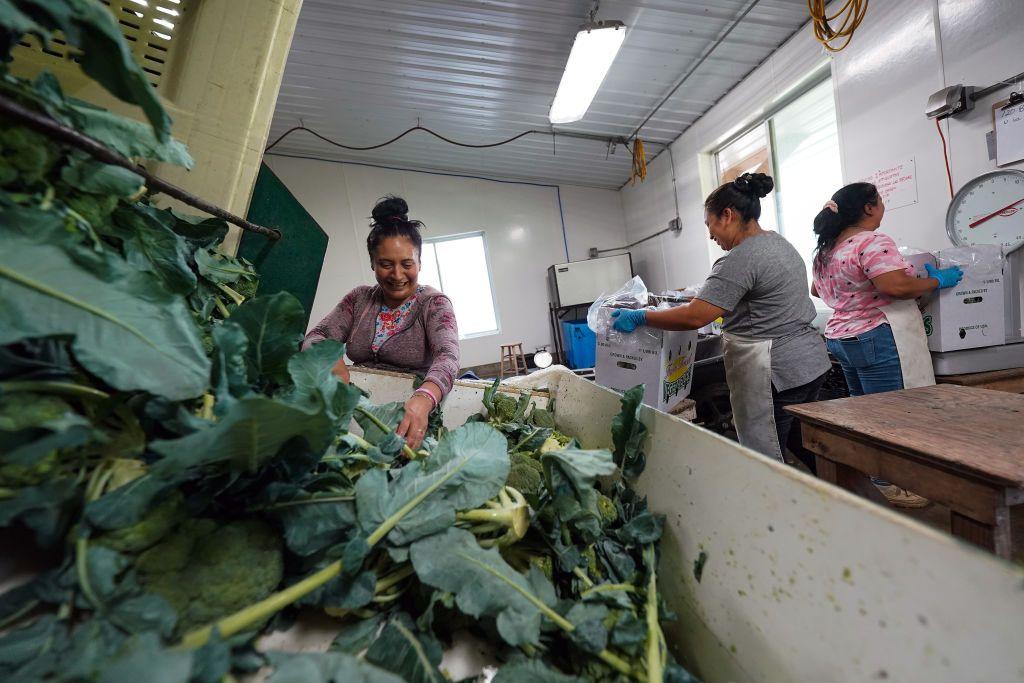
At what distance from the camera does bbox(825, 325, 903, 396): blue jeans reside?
194 cm

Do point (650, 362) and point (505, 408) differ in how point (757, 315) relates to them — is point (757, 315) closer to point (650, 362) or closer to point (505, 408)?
point (650, 362)

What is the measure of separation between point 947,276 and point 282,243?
2.86m

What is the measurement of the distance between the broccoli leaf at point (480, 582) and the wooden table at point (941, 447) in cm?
103

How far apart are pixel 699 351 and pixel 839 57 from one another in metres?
2.22

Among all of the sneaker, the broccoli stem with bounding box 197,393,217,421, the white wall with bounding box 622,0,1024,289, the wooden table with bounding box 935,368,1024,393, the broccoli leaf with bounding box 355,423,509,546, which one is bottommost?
the sneaker

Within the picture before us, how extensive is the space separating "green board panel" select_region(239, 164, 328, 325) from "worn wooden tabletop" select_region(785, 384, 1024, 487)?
1.73 metres

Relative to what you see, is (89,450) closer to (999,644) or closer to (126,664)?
(126,664)

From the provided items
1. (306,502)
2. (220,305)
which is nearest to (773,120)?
(220,305)

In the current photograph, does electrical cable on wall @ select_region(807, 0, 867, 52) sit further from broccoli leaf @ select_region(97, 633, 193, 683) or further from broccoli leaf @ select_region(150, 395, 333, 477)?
broccoli leaf @ select_region(97, 633, 193, 683)

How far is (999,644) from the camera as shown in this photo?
0.35 metres

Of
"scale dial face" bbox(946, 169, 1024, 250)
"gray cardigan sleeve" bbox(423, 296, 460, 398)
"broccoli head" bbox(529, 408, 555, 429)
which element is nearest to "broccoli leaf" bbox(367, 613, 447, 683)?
"gray cardigan sleeve" bbox(423, 296, 460, 398)

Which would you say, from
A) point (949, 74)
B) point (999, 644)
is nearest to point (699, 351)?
point (949, 74)

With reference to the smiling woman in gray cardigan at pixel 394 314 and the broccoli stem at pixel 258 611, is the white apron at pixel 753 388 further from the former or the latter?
the broccoli stem at pixel 258 611

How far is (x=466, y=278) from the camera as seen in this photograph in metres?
6.85
